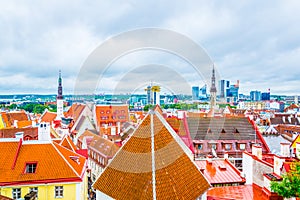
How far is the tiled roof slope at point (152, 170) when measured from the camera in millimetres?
11547

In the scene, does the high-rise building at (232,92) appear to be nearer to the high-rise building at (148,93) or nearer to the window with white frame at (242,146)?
the window with white frame at (242,146)

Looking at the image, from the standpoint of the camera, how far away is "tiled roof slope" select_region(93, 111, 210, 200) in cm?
1155

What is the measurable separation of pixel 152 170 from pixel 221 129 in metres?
28.5

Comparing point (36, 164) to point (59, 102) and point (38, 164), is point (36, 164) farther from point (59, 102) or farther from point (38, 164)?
point (59, 102)

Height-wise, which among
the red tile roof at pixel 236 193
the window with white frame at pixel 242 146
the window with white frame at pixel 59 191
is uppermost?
the red tile roof at pixel 236 193

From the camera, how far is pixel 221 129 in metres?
38.5

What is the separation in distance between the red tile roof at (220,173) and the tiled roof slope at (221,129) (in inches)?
526

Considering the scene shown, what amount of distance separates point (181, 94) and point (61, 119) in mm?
54217

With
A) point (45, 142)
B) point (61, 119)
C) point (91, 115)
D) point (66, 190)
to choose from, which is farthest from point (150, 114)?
point (61, 119)

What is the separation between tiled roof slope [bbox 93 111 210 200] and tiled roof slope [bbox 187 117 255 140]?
22.9m

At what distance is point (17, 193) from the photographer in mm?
19484

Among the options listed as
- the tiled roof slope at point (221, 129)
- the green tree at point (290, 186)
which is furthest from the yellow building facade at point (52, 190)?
the tiled roof slope at point (221, 129)

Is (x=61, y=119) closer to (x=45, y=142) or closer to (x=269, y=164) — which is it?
(x=45, y=142)

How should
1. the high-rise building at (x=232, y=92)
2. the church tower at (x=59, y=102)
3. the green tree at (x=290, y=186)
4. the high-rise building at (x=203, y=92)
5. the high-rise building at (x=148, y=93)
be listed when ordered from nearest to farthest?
the green tree at (x=290, y=186)
the high-rise building at (x=148, y=93)
the high-rise building at (x=203, y=92)
the church tower at (x=59, y=102)
the high-rise building at (x=232, y=92)
